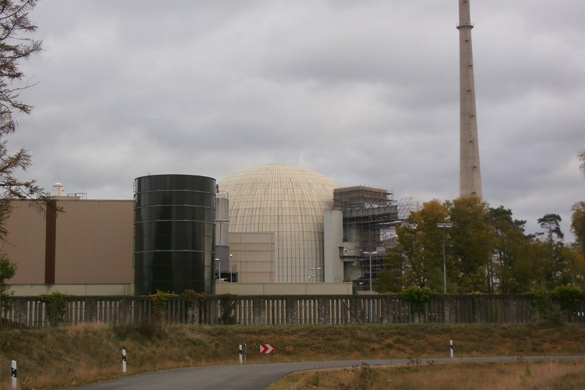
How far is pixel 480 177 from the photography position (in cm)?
11112

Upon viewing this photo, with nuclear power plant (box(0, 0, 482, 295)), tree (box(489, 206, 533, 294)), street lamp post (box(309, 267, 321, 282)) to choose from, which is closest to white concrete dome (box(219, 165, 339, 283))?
street lamp post (box(309, 267, 321, 282))

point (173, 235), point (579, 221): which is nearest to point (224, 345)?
point (173, 235)

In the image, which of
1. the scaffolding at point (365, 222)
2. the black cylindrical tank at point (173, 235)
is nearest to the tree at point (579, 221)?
the black cylindrical tank at point (173, 235)

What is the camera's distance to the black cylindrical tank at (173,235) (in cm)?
5425

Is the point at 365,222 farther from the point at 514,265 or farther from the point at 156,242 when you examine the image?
the point at 156,242

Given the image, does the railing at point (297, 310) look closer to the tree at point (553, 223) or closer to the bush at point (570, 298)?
the bush at point (570, 298)

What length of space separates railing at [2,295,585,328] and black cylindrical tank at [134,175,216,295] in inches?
110

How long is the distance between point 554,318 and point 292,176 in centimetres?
8170

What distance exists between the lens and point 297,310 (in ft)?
176

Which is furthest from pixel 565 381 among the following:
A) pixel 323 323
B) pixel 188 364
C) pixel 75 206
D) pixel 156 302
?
pixel 75 206

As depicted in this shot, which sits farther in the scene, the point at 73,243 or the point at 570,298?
the point at 73,243

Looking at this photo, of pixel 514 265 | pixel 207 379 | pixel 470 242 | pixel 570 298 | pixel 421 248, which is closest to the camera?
pixel 207 379

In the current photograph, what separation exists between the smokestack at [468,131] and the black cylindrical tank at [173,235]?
61.5m

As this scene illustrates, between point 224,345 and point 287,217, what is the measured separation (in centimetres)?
8126
